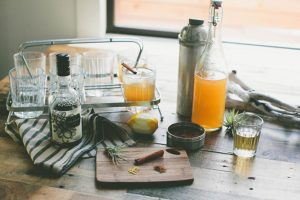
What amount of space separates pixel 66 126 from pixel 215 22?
0.42m

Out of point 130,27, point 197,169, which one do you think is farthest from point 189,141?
point 130,27

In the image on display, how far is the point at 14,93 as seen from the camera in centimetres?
114

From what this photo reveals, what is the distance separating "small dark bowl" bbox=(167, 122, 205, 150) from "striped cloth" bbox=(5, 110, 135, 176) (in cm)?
9

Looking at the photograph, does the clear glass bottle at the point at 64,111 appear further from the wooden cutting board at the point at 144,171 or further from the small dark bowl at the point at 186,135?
the small dark bowl at the point at 186,135

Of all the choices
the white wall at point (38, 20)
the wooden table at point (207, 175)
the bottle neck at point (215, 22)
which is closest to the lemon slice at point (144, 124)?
the wooden table at point (207, 175)

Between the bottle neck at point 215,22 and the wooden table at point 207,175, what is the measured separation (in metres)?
0.24

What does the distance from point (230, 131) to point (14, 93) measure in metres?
0.55

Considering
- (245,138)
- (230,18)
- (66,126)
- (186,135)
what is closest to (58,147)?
(66,126)

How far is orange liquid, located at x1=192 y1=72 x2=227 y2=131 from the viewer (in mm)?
→ 1096

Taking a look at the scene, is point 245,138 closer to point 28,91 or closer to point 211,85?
point 211,85

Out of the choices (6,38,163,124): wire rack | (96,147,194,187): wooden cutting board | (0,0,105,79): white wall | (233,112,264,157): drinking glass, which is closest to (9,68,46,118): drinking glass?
(6,38,163,124): wire rack

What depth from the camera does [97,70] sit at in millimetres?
1262

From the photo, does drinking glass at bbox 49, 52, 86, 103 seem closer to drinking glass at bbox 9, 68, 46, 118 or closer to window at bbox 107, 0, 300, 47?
drinking glass at bbox 9, 68, 46, 118

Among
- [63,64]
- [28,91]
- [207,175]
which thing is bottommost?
[207,175]
